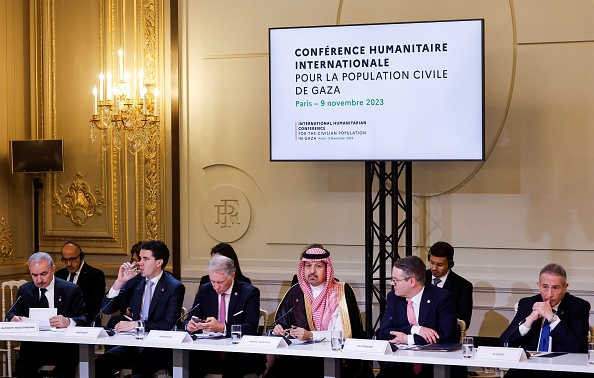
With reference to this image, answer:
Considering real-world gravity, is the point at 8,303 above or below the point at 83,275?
below

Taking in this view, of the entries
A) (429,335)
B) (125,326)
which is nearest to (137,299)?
(125,326)

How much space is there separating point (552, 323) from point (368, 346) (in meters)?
1.11

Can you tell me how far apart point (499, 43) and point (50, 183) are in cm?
417

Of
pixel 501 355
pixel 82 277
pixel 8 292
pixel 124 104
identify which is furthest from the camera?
pixel 8 292

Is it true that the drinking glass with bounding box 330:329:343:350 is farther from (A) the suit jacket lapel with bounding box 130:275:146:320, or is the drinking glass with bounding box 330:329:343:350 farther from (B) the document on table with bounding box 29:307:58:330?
(B) the document on table with bounding box 29:307:58:330

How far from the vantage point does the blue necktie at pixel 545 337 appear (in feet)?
17.7

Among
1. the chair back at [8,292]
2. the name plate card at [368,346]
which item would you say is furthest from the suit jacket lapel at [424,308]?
the chair back at [8,292]

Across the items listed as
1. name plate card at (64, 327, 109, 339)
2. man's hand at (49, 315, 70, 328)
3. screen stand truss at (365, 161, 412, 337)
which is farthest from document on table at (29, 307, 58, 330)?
screen stand truss at (365, 161, 412, 337)

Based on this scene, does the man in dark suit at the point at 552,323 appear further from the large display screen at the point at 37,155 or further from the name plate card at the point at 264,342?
the large display screen at the point at 37,155

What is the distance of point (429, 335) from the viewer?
17.5 ft

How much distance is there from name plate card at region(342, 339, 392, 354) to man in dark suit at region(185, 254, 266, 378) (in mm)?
868

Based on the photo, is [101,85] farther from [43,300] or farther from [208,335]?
[208,335]

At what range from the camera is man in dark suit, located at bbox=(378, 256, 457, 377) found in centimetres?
546

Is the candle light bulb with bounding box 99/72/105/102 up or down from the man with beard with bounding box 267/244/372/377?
up
